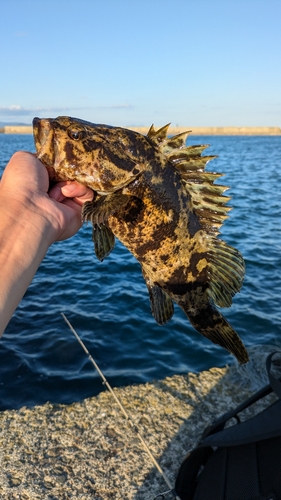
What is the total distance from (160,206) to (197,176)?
0.42 meters

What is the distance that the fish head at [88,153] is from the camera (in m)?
3.34

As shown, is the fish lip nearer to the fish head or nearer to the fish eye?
the fish head

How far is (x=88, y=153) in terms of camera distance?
3.36 m

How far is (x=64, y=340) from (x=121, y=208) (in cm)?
571

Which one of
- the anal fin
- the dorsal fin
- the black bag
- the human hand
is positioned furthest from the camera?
the anal fin

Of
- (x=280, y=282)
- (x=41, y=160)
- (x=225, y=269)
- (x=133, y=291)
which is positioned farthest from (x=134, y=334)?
(x=41, y=160)

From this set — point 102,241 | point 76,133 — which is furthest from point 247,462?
point 76,133

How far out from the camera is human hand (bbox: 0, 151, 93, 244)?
9.78ft

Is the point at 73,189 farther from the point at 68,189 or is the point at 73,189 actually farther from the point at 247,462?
the point at 247,462

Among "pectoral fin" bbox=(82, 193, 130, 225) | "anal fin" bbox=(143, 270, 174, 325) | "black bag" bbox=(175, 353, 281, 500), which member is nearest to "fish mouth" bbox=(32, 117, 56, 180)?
"pectoral fin" bbox=(82, 193, 130, 225)

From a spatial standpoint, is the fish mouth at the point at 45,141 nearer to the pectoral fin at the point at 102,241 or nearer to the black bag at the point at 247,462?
the pectoral fin at the point at 102,241

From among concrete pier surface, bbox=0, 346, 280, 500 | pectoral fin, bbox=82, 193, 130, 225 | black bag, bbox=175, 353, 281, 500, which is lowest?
concrete pier surface, bbox=0, 346, 280, 500

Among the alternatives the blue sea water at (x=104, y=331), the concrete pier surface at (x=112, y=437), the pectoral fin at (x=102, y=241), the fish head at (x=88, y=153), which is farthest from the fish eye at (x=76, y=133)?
the blue sea water at (x=104, y=331)

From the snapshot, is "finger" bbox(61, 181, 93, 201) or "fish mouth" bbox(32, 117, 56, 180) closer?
"fish mouth" bbox(32, 117, 56, 180)
